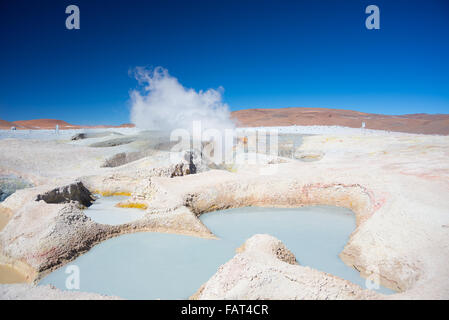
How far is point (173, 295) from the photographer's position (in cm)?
315

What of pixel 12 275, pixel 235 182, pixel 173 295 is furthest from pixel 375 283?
pixel 12 275

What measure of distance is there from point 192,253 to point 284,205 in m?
2.93

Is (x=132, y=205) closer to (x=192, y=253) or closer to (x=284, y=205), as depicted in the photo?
(x=192, y=253)

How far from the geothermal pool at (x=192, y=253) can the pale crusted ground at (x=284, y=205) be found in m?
0.24

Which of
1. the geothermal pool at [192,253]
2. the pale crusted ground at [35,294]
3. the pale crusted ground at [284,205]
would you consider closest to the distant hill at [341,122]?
the pale crusted ground at [284,205]

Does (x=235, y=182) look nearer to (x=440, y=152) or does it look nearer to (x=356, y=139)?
(x=440, y=152)

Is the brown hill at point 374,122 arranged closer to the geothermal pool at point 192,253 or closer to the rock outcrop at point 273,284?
the geothermal pool at point 192,253

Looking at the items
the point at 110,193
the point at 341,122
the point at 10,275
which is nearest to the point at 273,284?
the point at 10,275

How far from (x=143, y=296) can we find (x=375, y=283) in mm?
2772

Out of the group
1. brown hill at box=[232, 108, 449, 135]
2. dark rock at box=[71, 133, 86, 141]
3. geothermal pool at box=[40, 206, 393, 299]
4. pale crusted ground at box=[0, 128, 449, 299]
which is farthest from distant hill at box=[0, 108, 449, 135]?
geothermal pool at box=[40, 206, 393, 299]

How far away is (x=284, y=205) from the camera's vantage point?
635cm

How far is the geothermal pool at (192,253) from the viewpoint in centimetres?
336

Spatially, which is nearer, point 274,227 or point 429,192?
point 429,192
